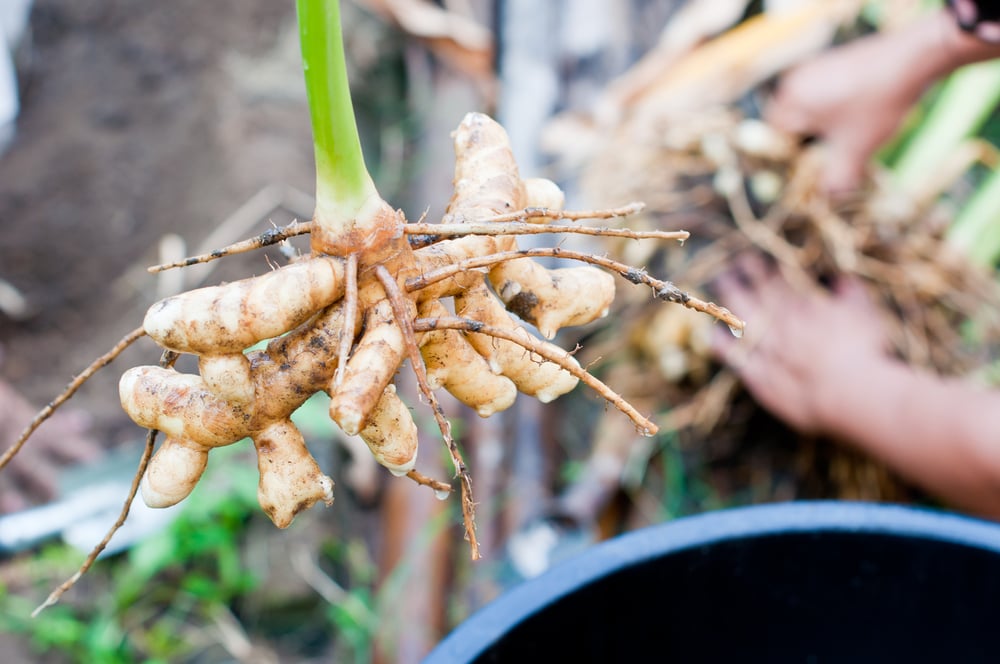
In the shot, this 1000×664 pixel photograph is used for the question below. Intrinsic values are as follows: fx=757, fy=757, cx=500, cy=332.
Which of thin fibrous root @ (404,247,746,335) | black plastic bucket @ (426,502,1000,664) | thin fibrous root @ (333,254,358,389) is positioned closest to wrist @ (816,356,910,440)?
black plastic bucket @ (426,502,1000,664)

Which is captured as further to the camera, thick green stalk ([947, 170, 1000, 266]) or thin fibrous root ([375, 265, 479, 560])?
thick green stalk ([947, 170, 1000, 266])

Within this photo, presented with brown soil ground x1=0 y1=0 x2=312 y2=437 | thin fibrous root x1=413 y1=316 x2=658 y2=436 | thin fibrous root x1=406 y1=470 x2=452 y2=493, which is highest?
thin fibrous root x1=413 y1=316 x2=658 y2=436

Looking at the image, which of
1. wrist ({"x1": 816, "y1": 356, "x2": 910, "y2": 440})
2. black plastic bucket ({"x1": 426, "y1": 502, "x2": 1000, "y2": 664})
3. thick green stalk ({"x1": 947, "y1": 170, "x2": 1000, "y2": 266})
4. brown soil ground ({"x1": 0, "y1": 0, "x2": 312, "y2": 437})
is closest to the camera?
black plastic bucket ({"x1": 426, "y1": 502, "x2": 1000, "y2": 664})

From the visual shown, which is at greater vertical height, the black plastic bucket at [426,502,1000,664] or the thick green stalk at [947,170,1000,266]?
the black plastic bucket at [426,502,1000,664]

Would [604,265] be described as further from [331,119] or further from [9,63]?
[9,63]

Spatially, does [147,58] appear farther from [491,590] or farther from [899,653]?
[899,653]

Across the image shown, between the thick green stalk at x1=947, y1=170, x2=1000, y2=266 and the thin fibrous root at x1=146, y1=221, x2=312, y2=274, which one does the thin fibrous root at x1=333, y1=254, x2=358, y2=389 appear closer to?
the thin fibrous root at x1=146, y1=221, x2=312, y2=274

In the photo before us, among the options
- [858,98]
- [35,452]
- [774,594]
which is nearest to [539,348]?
[774,594]

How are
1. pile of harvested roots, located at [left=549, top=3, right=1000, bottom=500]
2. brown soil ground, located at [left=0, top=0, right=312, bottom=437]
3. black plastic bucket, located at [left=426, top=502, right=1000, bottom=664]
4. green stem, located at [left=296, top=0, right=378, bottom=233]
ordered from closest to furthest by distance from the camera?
green stem, located at [left=296, top=0, right=378, bottom=233] < black plastic bucket, located at [left=426, top=502, right=1000, bottom=664] < pile of harvested roots, located at [left=549, top=3, right=1000, bottom=500] < brown soil ground, located at [left=0, top=0, right=312, bottom=437]
